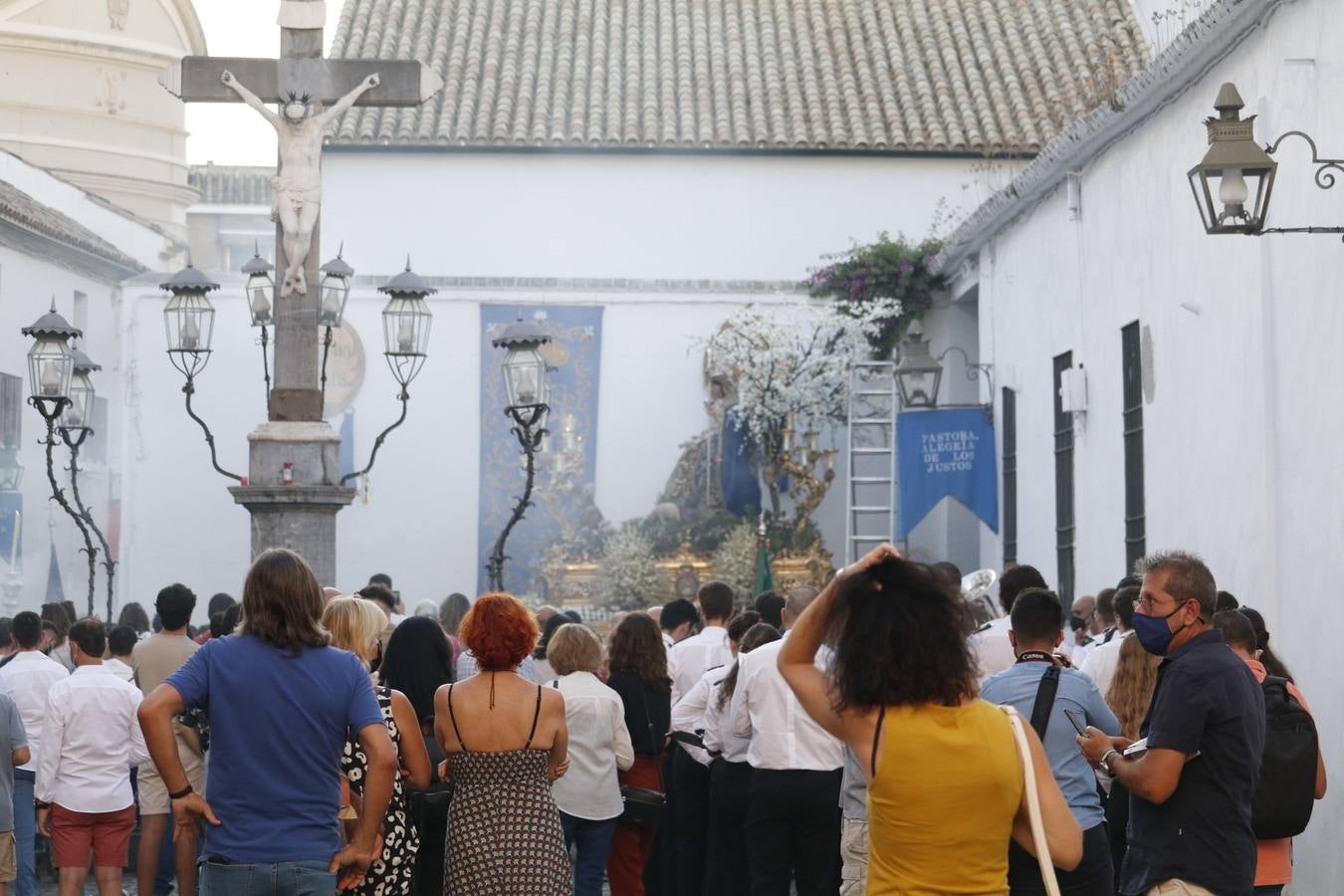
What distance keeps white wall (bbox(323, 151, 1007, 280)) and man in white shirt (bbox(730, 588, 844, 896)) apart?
18.6m

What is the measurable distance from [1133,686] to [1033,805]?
3142 mm

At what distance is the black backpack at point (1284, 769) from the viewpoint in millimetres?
6508

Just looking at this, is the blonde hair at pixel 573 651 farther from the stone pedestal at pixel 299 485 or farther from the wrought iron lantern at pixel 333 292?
the wrought iron lantern at pixel 333 292

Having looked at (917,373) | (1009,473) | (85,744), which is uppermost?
(917,373)

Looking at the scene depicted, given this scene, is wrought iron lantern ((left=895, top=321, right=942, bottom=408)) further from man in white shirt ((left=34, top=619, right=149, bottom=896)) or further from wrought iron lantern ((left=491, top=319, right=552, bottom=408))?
man in white shirt ((left=34, top=619, right=149, bottom=896))

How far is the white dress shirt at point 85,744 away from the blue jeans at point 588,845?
2.31m

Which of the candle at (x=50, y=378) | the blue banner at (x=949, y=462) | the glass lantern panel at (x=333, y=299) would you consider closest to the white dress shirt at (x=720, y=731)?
the glass lantern panel at (x=333, y=299)

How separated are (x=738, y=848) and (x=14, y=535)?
1594cm

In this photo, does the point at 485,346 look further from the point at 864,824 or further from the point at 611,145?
the point at 864,824

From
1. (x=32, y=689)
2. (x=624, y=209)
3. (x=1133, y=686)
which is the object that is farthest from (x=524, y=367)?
(x=624, y=209)

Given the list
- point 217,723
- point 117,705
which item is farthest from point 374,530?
point 217,723

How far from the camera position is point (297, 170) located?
13.6 metres

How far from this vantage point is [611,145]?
89.7 ft

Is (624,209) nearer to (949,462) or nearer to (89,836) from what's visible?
(949,462)
